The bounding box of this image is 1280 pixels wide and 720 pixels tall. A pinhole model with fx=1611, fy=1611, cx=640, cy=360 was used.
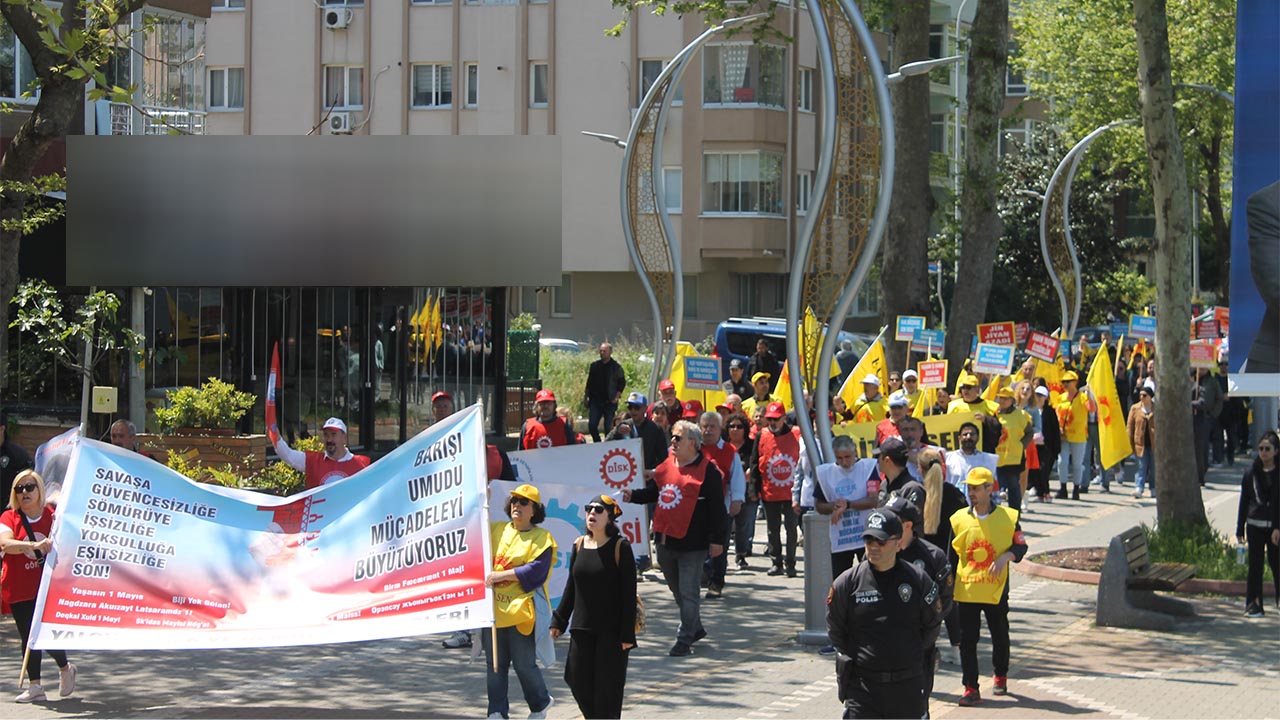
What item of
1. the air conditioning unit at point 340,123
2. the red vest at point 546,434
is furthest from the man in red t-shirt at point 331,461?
the air conditioning unit at point 340,123

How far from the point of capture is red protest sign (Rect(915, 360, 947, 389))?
21.5m

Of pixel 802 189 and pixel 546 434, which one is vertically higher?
pixel 802 189

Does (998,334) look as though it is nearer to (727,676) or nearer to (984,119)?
(984,119)

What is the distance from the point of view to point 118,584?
31.9 ft

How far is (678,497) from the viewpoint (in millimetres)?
12438

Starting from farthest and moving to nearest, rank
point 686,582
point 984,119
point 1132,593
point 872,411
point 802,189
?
point 802,189 → point 984,119 → point 872,411 → point 1132,593 → point 686,582

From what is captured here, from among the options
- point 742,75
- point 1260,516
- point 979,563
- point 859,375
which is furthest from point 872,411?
point 742,75

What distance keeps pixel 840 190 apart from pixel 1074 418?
35.3 feet

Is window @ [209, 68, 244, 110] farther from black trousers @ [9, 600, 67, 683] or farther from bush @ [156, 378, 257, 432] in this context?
black trousers @ [9, 600, 67, 683]

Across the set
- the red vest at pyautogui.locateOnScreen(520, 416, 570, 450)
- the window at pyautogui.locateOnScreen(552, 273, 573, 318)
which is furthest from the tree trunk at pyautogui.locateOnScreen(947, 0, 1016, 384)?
the window at pyautogui.locateOnScreen(552, 273, 573, 318)

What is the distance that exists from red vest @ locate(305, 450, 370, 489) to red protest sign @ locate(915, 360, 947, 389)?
10.9 meters

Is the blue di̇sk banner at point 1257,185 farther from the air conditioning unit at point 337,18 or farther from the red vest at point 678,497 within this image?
the air conditioning unit at point 337,18

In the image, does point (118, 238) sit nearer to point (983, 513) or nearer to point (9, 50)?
point (9, 50)

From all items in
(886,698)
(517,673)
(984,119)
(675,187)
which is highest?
(675,187)
